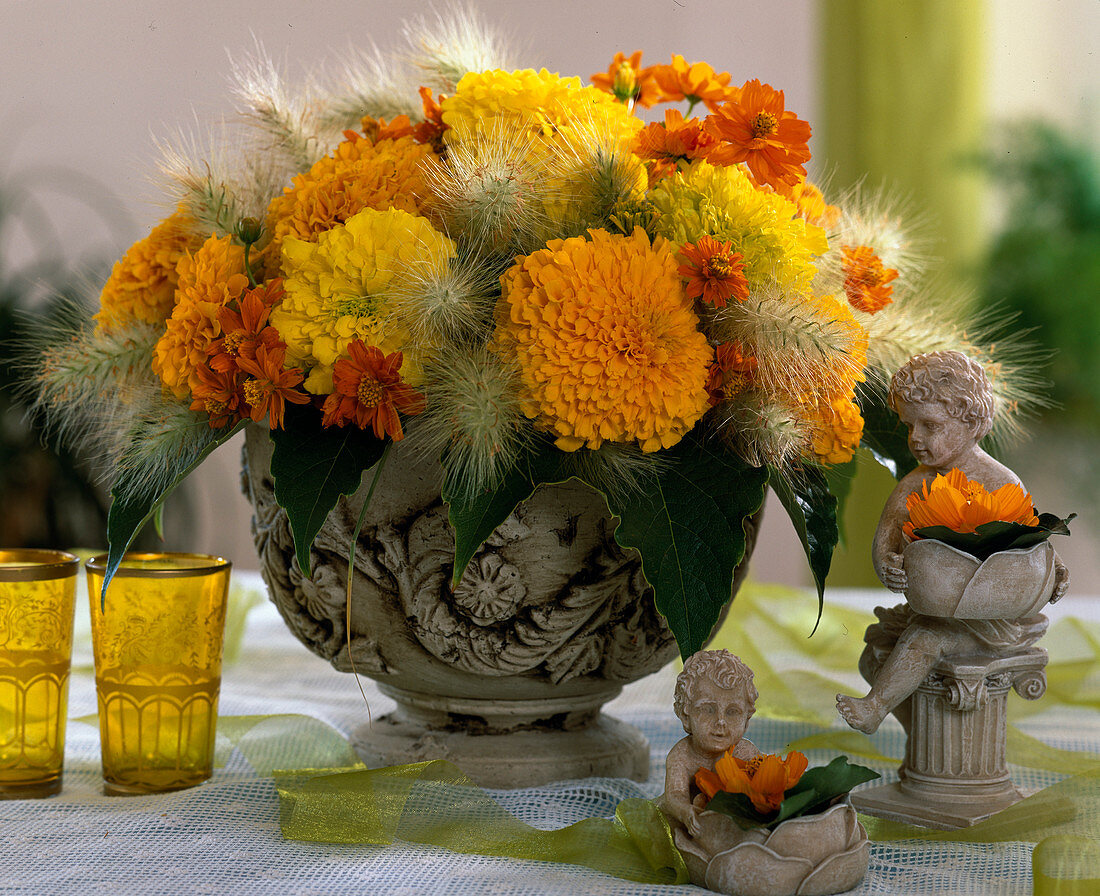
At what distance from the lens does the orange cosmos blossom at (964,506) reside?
0.52 meters

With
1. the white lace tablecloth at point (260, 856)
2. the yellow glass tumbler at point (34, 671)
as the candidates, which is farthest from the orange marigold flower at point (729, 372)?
the yellow glass tumbler at point (34, 671)

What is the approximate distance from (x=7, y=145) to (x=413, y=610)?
1687mm

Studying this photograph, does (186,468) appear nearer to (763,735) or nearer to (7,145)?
(763,735)

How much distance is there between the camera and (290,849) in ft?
1.72

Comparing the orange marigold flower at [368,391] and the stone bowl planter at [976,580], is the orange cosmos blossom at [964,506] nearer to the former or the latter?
the stone bowl planter at [976,580]

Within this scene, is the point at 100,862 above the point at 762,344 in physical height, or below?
below

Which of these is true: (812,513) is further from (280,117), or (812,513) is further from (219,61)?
(219,61)

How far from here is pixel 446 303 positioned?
516 mm

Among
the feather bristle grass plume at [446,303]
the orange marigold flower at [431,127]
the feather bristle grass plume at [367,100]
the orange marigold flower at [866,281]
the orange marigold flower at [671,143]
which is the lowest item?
the feather bristle grass plume at [446,303]

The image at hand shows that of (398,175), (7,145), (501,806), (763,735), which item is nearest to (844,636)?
(763,735)

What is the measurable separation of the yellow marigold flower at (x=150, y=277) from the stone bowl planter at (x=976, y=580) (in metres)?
0.40

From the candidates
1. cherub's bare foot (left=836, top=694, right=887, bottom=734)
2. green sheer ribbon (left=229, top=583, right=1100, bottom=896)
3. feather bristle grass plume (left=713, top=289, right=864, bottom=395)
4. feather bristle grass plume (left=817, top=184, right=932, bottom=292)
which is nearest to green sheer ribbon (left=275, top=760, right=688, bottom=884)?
green sheer ribbon (left=229, top=583, right=1100, bottom=896)

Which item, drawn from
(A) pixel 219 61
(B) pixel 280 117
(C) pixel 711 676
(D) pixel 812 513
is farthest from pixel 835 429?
(A) pixel 219 61

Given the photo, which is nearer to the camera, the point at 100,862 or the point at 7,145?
the point at 100,862
